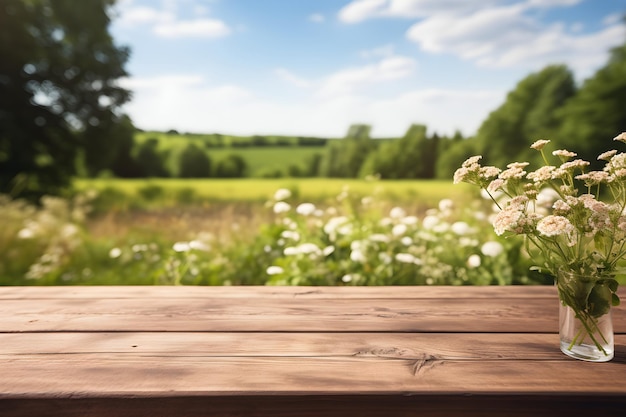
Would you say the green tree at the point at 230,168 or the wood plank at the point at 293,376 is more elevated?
the green tree at the point at 230,168

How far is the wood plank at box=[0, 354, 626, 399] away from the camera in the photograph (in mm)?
792

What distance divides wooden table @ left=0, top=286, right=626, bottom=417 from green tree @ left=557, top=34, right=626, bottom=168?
450 cm

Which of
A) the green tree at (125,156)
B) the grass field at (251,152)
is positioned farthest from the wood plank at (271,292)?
the green tree at (125,156)

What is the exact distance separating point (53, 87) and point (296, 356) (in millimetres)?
6464

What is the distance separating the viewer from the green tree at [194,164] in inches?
247

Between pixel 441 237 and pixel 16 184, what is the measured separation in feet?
16.5

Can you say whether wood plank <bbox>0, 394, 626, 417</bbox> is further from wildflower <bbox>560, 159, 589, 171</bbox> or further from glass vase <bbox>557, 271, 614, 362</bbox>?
wildflower <bbox>560, 159, 589, 171</bbox>

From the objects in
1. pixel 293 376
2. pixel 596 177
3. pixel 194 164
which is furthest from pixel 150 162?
pixel 596 177

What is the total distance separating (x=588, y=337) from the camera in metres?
0.94

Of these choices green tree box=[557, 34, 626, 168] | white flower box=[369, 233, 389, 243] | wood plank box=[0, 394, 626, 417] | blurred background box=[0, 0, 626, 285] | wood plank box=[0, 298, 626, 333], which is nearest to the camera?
wood plank box=[0, 394, 626, 417]

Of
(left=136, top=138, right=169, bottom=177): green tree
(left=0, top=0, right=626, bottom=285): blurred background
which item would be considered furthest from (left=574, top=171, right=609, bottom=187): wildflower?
(left=136, top=138, right=169, bottom=177): green tree

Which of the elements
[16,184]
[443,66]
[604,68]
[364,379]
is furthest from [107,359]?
[443,66]

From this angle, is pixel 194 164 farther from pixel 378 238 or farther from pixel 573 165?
pixel 573 165

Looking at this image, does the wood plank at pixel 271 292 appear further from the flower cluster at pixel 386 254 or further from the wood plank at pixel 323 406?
the flower cluster at pixel 386 254
